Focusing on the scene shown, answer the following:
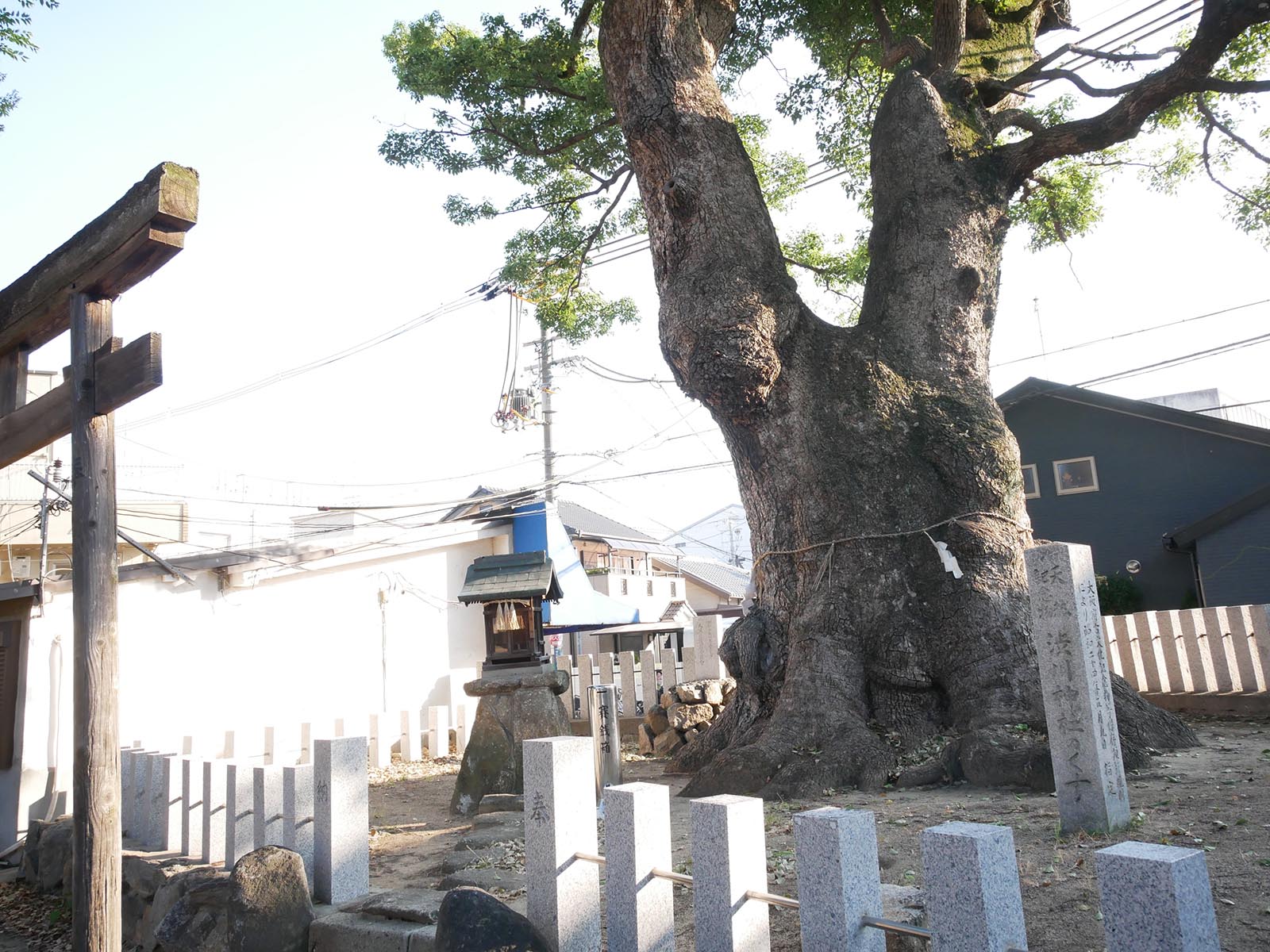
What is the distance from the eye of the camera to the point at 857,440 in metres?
6.65

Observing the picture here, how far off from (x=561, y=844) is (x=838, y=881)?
1.10 meters

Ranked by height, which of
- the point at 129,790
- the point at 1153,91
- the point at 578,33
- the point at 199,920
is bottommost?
the point at 199,920

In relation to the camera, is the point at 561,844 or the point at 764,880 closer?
the point at 764,880

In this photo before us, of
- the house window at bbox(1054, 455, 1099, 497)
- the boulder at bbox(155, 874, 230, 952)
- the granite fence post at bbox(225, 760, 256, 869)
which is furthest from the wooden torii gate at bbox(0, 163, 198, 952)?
the house window at bbox(1054, 455, 1099, 497)

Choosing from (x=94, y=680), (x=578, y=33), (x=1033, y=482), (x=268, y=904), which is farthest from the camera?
(x=1033, y=482)

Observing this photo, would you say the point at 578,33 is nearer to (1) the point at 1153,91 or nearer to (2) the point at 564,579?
(1) the point at 1153,91

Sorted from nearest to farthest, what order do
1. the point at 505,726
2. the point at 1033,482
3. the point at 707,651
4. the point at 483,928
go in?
the point at 483,928 → the point at 505,726 → the point at 707,651 → the point at 1033,482

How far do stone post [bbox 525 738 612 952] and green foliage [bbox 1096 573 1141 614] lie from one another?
16931mm

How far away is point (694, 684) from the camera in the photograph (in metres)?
9.22

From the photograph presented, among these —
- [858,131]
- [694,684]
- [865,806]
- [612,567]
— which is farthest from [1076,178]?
[612,567]

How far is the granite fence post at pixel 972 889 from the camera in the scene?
6.34 feet

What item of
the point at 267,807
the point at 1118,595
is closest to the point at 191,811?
the point at 267,807

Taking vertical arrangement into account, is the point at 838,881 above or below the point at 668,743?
above

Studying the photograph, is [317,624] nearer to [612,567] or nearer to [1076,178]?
[1076,178]
